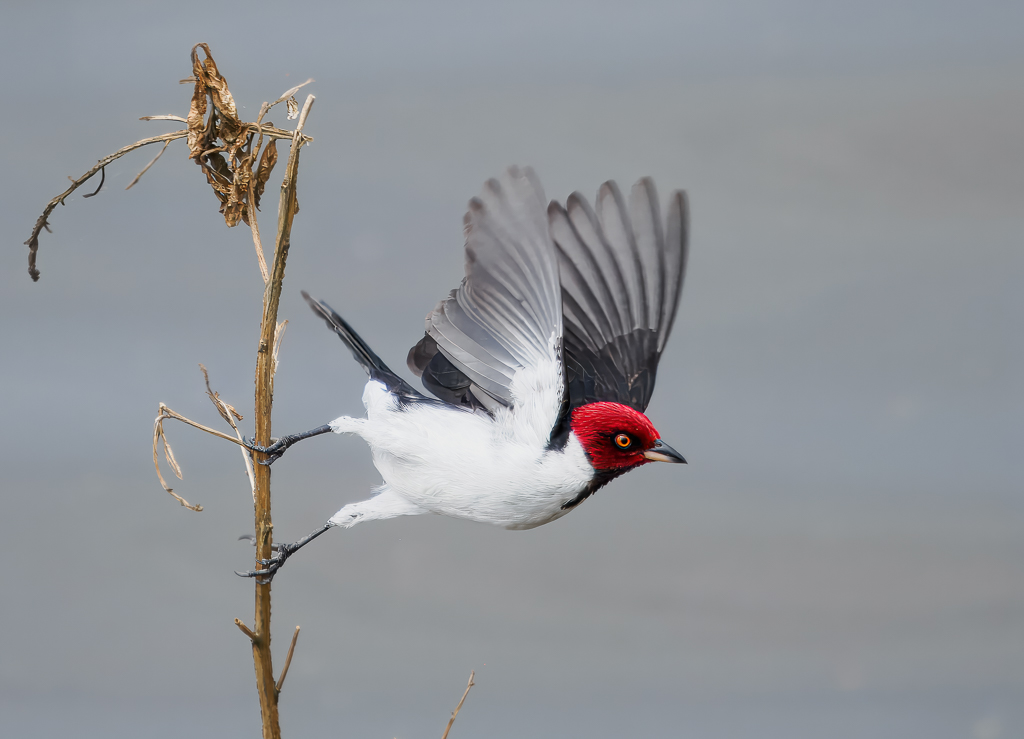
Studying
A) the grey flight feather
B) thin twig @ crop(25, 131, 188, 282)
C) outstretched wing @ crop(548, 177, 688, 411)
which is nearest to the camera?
the grey flight feather

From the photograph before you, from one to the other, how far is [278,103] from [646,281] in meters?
0.60

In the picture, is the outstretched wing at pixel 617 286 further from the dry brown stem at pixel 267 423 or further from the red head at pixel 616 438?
the dry brown stem at pixel 267 423

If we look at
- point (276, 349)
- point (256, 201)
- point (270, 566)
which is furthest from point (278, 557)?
point (256, 201)

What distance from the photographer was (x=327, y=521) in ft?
4.07

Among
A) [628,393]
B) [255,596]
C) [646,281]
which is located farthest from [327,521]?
[646,281]

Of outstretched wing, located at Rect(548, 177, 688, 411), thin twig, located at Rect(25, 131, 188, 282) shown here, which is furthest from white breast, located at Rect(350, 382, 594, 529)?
thin twig, located at Rect(25, 131, 188, 282)

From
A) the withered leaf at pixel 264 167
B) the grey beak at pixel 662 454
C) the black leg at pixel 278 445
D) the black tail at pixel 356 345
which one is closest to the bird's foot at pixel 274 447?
the black leg at pixel 278 445

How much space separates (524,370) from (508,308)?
0.09 meters

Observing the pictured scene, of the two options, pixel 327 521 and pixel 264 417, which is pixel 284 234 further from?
pixel 327 521

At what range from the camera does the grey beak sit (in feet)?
3.76

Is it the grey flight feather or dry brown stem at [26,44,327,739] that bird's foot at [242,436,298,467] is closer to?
dry brown stem at [26,44,327,739]

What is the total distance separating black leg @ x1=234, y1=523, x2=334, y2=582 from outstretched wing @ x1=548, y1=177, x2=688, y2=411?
42cm

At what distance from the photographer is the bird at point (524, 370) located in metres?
1.08

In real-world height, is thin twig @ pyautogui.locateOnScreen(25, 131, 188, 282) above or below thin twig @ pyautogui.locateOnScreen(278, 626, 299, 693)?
above
